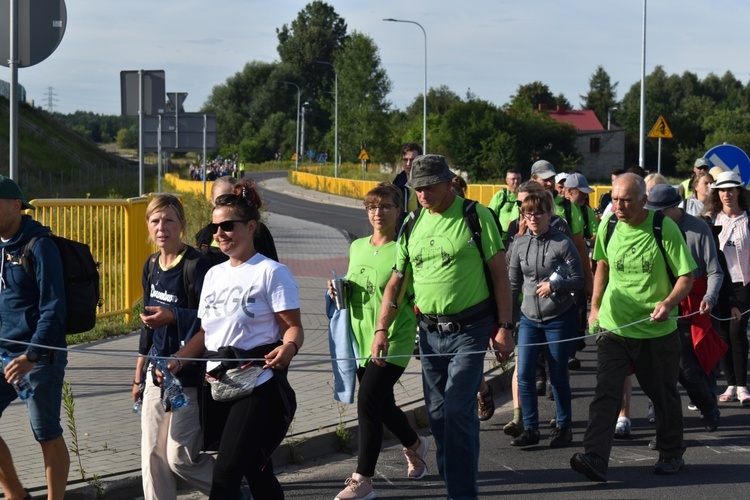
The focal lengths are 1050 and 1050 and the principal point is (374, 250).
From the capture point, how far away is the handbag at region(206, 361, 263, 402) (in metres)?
4.50

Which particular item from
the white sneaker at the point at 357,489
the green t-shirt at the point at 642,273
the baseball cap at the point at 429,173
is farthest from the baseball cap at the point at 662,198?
the white sneaker at the point at 357,489

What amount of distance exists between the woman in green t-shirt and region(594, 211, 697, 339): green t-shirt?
4.29 feet

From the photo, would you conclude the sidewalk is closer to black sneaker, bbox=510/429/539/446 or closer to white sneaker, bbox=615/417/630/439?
black sneaker, bbox=510/429/539/446

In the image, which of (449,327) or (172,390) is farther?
(449,327)

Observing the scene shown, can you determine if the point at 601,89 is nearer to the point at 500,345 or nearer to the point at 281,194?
the point at 281,194

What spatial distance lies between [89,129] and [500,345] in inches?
6831

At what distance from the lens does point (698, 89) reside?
146000 millimetres

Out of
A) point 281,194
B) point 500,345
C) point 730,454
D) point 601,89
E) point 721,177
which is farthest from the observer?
point 601,89

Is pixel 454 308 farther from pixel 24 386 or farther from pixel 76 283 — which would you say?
pixel 24 386

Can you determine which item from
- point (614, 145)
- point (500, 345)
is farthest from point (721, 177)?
point (614, 145)

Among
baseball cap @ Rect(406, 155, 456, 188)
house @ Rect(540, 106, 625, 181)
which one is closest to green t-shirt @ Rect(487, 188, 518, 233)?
baseball cap @ Rect(406, 155, 456, 188)

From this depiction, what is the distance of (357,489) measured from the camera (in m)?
5.82

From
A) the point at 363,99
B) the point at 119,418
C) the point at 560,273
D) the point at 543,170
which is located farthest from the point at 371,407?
the point at 363,99

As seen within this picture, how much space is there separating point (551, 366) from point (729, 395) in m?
2.41
